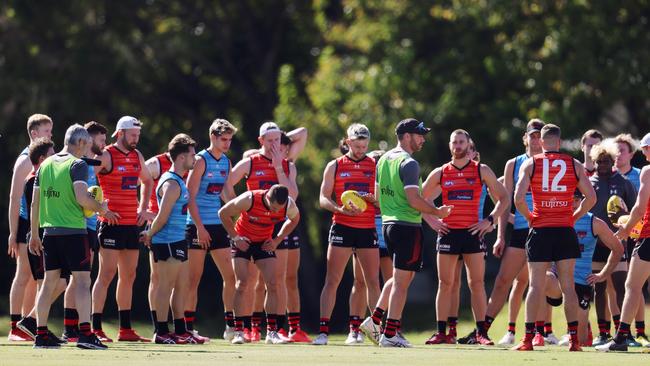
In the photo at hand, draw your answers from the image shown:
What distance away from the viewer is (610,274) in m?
16.6

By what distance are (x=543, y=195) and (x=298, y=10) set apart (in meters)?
21.1

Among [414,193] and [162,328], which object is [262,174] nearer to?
[162,328]

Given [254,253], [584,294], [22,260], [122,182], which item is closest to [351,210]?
[254,253]

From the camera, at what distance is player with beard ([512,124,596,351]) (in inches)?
590

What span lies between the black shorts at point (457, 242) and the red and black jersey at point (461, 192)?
86mm

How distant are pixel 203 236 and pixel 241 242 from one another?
50cm

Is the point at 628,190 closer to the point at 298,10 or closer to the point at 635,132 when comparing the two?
the point at 635,132

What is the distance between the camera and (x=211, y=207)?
17.2 metres

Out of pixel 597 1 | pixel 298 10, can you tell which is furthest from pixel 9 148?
pixel 597 1

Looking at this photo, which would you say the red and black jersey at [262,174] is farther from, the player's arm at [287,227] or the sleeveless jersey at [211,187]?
the player's arm at [287,227]

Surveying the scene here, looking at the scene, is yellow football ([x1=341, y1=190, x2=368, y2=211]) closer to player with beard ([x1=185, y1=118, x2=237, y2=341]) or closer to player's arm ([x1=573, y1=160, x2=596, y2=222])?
player with beard ([x1=185, y1=118, x2=237, y2=341])

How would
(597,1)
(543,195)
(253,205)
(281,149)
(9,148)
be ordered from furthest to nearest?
1. (9,148)
2. (597,1)
3. (281,149)
4. (253,205)
5. (543,195)

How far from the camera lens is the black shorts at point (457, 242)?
16734mm

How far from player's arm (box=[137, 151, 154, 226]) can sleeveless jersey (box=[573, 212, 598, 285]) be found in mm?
4884
